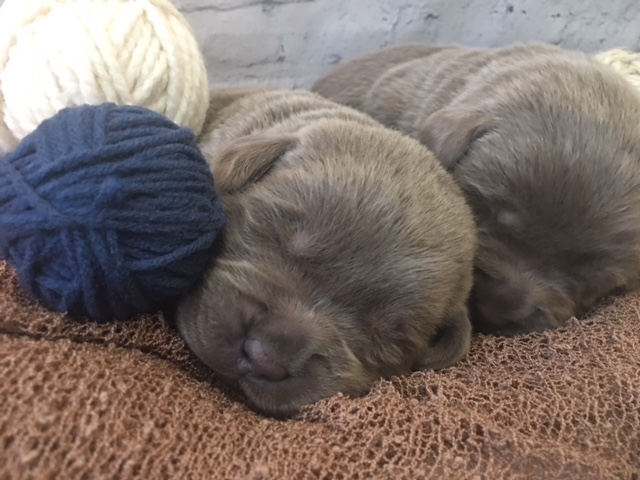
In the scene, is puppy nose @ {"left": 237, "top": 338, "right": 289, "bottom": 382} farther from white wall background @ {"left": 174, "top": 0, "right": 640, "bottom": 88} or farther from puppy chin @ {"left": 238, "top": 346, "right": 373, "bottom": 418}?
white wall background @ {"left": 174, "top": 0, "right": 640, "bottom": 88}

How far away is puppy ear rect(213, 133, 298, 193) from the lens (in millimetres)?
1873

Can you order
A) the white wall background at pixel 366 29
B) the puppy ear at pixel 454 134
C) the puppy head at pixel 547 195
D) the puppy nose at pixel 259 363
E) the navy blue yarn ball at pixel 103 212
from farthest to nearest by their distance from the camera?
the white wall background at pixel 366 29 → the puppy ear at pixel 454 134 → the puppy head at pixel 547 195 → the puppy nose at pixel 259 363 → the navy blue yarn ball at pixel 103 212

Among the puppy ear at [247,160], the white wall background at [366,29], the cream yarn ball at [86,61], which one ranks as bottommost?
the white wall background at [366,29]

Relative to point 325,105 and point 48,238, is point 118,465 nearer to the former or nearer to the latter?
point 48,238

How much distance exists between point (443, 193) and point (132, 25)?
1.03 m

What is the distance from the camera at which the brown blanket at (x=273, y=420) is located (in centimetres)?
127

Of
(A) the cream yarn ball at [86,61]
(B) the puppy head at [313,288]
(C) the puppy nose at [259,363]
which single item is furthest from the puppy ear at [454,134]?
(C) the puppy nose at [259,363]

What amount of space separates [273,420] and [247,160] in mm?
703

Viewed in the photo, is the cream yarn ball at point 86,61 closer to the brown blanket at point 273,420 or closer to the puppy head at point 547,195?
the brown blanket at point 273,420

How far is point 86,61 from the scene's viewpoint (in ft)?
5.97

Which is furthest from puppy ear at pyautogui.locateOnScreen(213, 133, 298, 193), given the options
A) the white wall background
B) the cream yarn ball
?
the white wall background

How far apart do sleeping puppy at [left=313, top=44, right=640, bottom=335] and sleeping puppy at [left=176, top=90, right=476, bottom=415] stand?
0.27 meters

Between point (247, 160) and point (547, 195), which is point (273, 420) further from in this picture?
point (547, 195)

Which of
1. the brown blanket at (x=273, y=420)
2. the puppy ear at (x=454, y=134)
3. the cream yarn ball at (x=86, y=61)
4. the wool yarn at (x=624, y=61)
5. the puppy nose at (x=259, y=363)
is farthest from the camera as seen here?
the wool yarn at (x=624, y=61)
